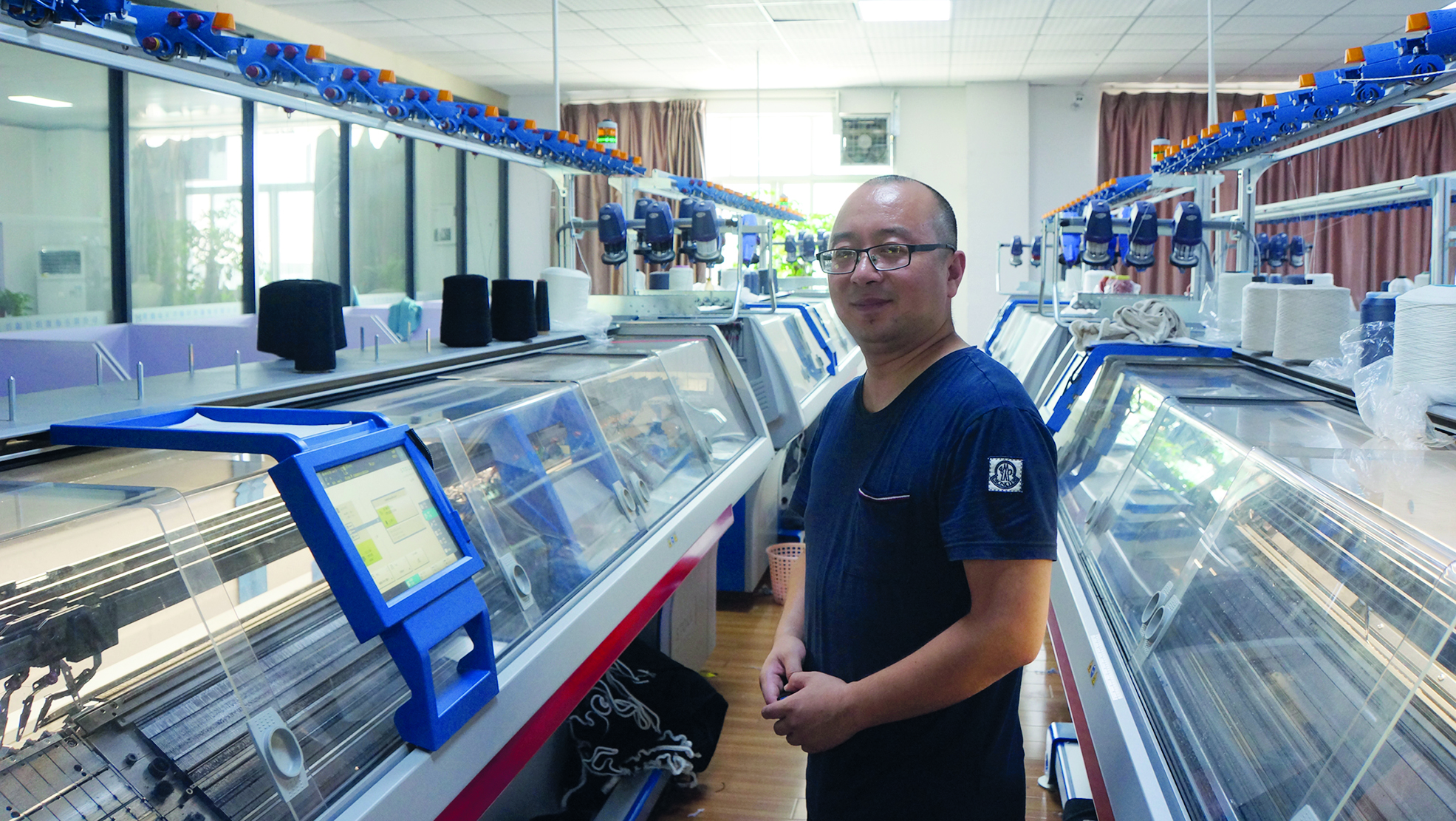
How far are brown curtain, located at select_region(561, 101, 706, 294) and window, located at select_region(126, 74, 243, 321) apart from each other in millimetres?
4206

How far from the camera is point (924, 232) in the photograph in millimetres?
1265

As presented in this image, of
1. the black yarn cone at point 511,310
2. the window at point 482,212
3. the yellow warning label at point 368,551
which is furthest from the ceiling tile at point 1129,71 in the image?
the yellow warning label at point 368,551

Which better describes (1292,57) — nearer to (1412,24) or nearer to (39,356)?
(1412,24)

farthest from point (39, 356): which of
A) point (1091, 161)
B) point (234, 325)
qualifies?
point (1091, 161)

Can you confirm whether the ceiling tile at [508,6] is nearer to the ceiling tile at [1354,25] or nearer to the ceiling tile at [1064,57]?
the ceiling tile at [1064,57]

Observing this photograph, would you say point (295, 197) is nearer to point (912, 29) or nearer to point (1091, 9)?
point (912, 29)

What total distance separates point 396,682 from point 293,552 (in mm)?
234

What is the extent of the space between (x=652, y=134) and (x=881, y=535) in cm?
1041

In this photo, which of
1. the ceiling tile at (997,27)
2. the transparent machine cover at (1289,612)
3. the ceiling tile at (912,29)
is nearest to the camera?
the transparent machine cover at (1289,612)

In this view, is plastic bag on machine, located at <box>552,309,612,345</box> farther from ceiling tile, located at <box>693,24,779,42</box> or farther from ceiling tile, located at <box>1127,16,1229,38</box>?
ceiling tile, located at <box>1127,16,1229,38</box>

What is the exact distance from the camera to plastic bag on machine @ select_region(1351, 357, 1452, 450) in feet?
5.03

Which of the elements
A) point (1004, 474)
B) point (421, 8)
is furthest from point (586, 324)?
point (421, 8)

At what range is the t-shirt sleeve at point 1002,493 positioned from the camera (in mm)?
1120

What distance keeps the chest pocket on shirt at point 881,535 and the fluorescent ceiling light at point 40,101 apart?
20.6 ft
